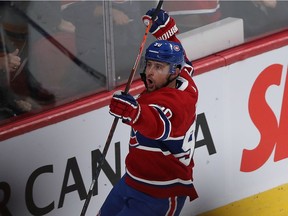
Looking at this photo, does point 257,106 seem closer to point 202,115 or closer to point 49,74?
point 202,115

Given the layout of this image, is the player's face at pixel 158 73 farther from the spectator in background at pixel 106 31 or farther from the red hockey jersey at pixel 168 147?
the spectator in background at pixel 106 31

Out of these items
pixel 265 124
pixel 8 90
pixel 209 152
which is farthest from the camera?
pixel 265 124

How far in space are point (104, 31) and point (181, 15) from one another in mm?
473

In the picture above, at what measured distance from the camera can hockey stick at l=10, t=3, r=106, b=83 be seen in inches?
182

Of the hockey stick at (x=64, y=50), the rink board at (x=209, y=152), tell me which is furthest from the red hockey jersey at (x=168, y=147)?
the hockey stick at (x=64, y=50)

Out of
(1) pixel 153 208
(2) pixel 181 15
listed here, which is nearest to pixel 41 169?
(1) pixel 153 208

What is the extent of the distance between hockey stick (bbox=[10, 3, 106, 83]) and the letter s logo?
79 cm

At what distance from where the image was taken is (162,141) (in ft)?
14.0

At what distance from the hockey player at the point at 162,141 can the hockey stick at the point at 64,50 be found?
45 cm

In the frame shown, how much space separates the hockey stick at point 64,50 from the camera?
4621 millimetres

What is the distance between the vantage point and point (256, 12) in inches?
211

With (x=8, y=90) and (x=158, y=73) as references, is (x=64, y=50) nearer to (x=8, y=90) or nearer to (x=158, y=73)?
(x=8, y=90)

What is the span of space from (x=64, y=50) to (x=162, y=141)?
2.51 feet

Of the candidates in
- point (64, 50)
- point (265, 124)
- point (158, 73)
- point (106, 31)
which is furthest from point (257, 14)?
point (158, 73)
